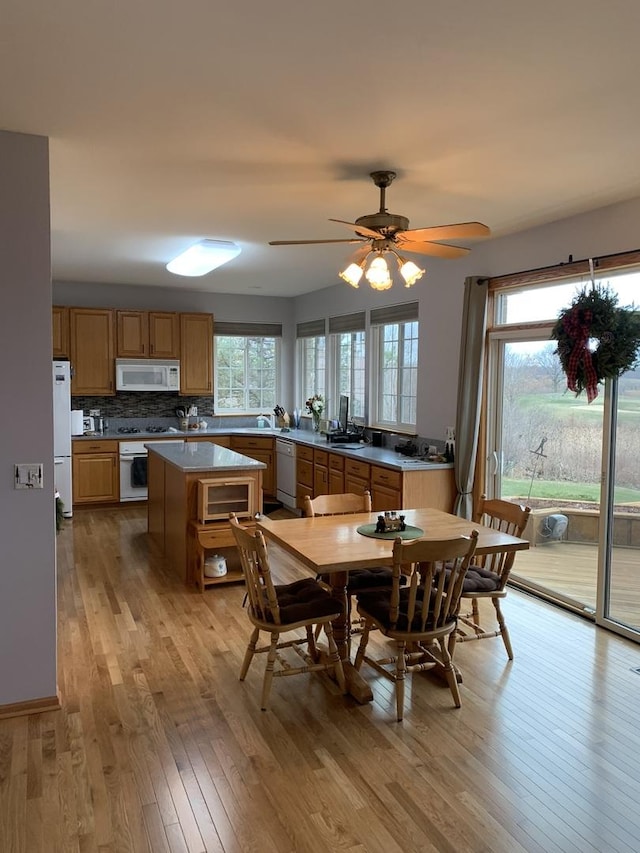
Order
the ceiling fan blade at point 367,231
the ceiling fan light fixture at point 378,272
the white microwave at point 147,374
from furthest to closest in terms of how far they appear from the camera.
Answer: the white microwave at point 147,374 < the ceiling fan light fixture at point 378,272 < the ceiling fan blade at point 367,231

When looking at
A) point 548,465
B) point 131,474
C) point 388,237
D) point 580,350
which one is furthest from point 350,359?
point 388,237

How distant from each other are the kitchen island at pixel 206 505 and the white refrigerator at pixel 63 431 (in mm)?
2131

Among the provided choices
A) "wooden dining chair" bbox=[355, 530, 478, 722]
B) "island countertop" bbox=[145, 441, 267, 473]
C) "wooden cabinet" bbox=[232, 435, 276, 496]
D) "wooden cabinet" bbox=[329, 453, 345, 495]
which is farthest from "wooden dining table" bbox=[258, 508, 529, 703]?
"wooden cabinet" bbox=[232, 435, 276, 496]

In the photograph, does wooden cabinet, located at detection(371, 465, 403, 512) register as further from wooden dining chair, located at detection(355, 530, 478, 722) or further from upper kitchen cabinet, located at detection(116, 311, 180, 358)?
upper kitchen cabinet, located at detection(116, 311, 180, 358)

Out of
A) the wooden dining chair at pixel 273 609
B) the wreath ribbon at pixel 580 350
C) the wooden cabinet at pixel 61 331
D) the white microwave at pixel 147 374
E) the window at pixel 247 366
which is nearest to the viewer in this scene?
the wooden dining chair at pixel 273 609

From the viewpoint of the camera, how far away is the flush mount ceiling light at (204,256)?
532 cm

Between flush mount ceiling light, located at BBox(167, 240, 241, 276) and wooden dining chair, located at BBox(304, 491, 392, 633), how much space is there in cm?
250

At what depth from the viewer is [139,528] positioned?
6527 millimetres

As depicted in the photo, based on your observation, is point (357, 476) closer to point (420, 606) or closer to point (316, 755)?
point (420, 606)

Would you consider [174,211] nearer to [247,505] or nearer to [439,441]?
[247,505]

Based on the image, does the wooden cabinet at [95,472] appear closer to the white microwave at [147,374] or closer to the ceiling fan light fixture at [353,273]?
the white microwave at [147,374]

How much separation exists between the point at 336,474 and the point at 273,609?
3.26 meters

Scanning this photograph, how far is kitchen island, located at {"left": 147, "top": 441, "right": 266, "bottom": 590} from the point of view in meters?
4.68

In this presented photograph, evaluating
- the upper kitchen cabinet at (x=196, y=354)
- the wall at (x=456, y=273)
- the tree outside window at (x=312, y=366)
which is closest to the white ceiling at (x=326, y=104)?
the wall at (x=456, y=273)
